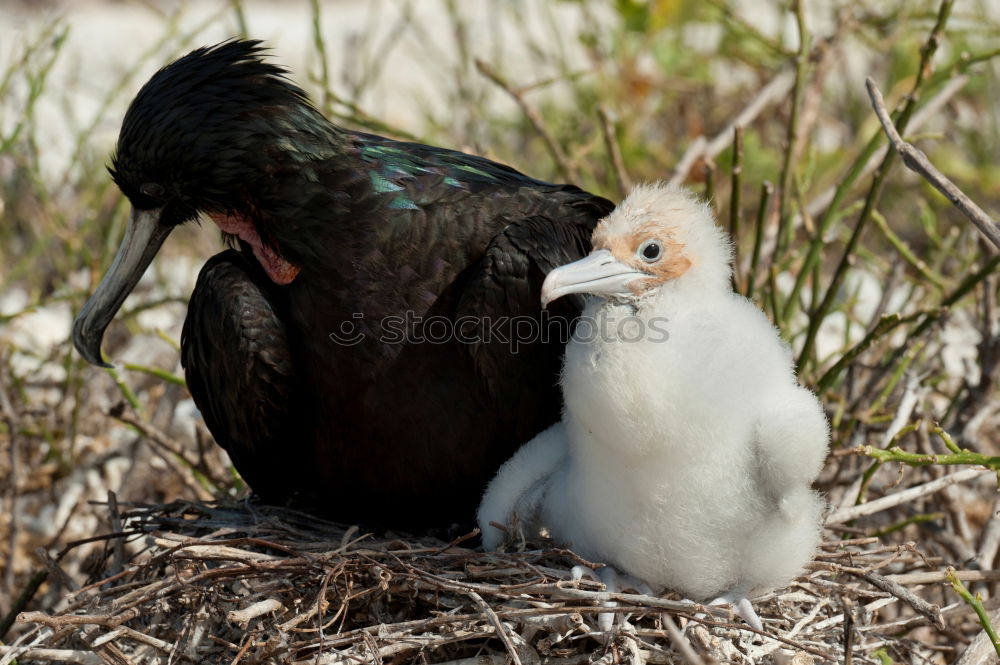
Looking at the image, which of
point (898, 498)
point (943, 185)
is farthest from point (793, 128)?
point (943, 185)

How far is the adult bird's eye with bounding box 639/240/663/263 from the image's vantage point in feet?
6.81

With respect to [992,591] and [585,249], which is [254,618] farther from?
[992,591]

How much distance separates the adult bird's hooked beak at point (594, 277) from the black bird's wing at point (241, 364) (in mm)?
725

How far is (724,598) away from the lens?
2.17 metres

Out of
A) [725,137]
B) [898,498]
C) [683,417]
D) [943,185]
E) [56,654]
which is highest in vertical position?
[725,137]

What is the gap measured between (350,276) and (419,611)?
671mm

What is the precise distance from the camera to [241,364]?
96.2 inches

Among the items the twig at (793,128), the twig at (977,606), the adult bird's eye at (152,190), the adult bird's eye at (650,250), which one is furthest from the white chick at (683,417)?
the adult bird's eye at (152,190)

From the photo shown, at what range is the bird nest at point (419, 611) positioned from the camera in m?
2.08

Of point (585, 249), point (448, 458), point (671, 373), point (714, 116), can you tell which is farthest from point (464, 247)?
point (714, 116)

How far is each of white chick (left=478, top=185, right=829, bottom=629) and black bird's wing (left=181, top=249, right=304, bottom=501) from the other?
68 centimetres

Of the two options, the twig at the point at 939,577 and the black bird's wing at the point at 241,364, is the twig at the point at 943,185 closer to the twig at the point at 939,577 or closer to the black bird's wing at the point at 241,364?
the twig at the point at 939,577

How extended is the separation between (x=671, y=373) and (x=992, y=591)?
127 centimetres

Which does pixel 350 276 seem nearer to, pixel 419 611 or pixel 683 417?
pixel 419 611
